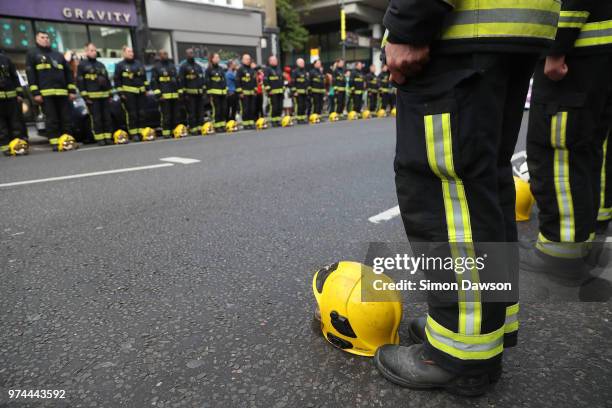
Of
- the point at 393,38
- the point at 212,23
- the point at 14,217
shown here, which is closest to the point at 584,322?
the point at 393,38

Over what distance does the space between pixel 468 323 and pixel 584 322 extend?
84 cm

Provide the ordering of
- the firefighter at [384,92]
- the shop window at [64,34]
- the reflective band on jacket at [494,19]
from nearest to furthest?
the reflective band on jacket at [494,19], the shop window at [64,34], the firefighter at [384,92]

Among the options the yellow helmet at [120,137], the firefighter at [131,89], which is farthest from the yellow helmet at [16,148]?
the firefighter at [131,89]

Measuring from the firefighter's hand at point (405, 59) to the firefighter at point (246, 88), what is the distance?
11.6 m

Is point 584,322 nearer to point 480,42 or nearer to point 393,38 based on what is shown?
point 480,42

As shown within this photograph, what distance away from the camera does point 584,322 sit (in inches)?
74.0

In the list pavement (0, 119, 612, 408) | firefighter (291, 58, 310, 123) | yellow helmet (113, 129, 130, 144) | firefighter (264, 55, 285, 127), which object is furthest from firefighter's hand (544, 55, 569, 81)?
firefighter (291, 58, 310, 123)

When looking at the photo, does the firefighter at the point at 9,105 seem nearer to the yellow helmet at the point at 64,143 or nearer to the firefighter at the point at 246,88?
the yellow helmet at the point at 64,143

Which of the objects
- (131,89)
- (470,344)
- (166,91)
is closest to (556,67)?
(470,344)

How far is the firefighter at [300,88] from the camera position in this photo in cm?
1459

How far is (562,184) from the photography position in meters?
2.21

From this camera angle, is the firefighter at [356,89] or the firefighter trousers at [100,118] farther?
the firefighter at [356,89]

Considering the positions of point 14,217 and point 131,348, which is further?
point 14,217

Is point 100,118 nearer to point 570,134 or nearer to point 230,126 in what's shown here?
point 230,126
